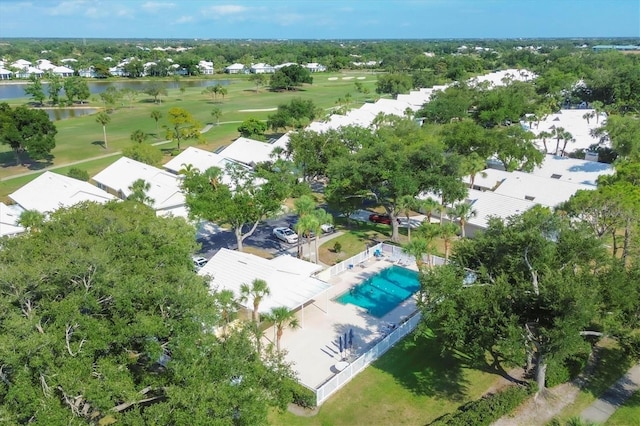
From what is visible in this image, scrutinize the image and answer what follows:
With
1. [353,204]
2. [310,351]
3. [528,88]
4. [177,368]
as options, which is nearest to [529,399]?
[310,351]

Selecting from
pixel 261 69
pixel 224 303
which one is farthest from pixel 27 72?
pixel 224 303

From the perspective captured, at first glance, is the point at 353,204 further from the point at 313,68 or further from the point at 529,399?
the point at 313,68

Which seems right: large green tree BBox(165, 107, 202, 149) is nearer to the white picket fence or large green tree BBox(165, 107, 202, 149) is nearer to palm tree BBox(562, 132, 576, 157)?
palm tree BBox(562, 132, 576, 157)

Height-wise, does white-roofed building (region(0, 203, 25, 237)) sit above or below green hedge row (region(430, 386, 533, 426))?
above

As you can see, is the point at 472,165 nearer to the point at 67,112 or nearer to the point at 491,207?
the point at 491,207

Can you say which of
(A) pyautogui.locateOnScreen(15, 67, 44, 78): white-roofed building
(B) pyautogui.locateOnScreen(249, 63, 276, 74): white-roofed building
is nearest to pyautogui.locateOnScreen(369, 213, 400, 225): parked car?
(B) pyautogui.locateOnScreen(249, 63, 276, 74): white-roofed building

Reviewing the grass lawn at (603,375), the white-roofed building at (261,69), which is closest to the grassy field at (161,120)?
the white-roofed building at (261,69)
